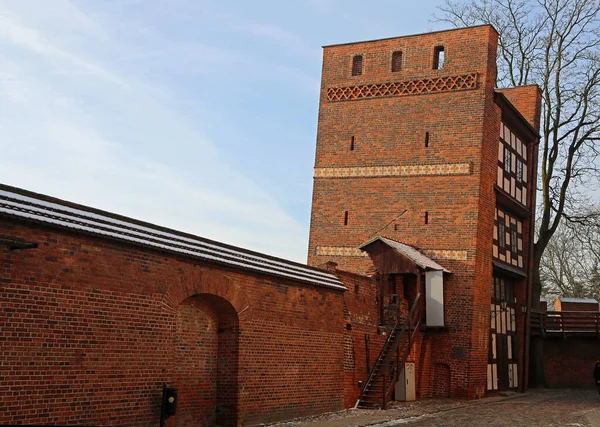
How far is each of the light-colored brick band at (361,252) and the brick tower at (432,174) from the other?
33mm

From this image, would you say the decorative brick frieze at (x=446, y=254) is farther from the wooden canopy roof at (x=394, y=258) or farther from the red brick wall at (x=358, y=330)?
the red brick wall at (x=358, y=330)

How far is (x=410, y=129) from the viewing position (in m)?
25.1

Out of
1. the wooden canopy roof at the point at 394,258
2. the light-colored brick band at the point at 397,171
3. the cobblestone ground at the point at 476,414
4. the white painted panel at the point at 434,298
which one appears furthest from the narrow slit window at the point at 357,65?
the cobblestone ground at the point at 476,414

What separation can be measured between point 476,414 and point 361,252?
765 centimetres

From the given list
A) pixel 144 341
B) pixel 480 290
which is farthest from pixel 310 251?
pixel 144 341

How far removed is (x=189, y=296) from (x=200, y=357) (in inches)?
57.6

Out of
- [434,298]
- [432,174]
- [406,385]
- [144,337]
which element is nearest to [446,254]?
[434,298]

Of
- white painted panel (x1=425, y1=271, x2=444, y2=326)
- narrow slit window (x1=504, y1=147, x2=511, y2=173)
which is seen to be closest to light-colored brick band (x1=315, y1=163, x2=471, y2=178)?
white painted panel (x1=425, y1=271, x2=444, y2=326)

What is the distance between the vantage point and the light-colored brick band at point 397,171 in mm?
24219

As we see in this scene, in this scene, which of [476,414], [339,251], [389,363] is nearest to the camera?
[476,414]

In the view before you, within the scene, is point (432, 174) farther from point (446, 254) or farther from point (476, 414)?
point (476, 414)

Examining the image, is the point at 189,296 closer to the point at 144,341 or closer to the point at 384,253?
the point at 144,341

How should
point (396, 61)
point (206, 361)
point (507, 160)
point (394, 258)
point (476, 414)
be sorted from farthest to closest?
1. point (507, 160)
2. point (396, 61)
3. point (394, 258)
4. point (476, 414)
5. point (206, 361)

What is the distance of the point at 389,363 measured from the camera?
2066 cm
